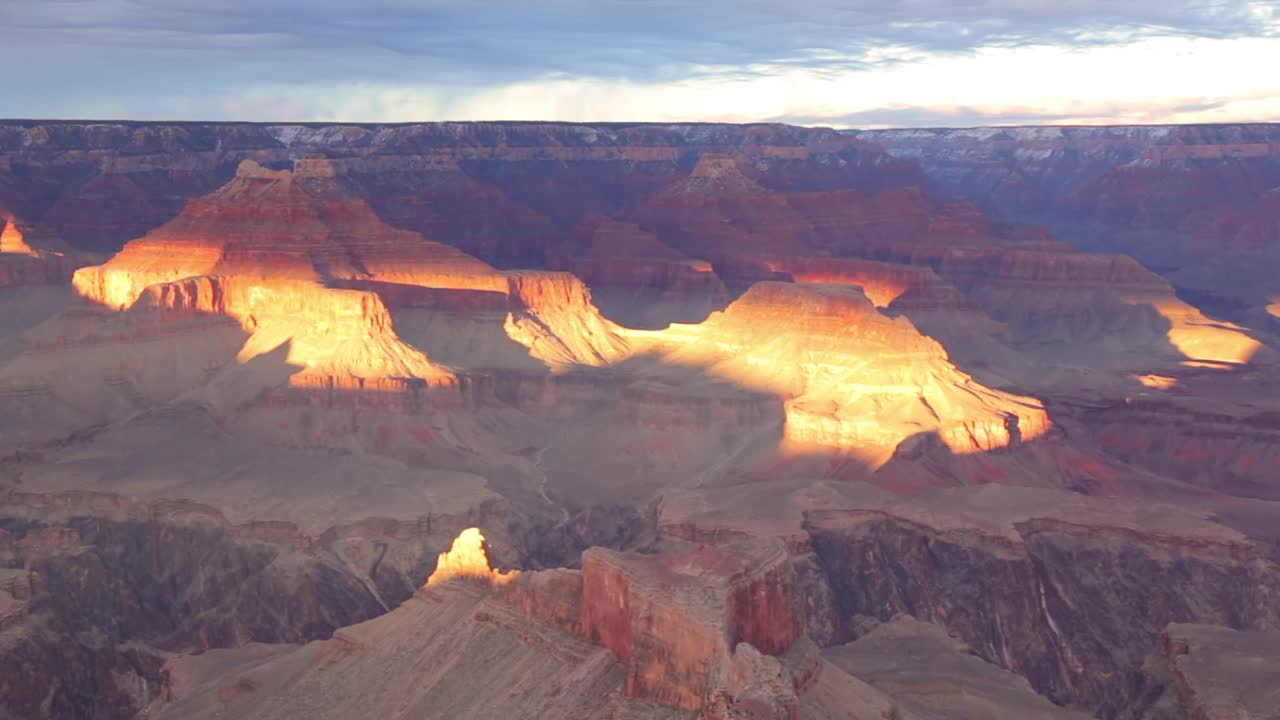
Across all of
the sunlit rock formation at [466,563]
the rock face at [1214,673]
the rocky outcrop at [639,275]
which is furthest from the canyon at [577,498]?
the rocky outcrop at [639,275]

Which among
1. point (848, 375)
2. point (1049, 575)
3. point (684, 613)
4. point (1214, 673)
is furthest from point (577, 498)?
point (684, 613)

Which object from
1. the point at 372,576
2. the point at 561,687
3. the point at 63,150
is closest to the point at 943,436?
the point at 372,576

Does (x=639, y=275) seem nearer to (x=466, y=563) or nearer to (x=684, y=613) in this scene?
(x=466, y=563)

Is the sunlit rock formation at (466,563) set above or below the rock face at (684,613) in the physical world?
below

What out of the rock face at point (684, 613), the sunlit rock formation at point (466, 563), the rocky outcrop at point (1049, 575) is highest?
the rock face at point (684, 613)

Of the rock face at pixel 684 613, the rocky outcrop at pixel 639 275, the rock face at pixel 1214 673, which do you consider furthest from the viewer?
the rocky outcrop at pixel 639 275

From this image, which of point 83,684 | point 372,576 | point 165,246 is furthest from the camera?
point 165,246

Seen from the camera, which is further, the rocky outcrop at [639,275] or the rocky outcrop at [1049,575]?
the rocky outcrop at [639,275]

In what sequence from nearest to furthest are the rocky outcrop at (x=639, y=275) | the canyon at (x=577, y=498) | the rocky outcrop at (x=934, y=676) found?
the canyon at (x=577, y=498)
the rocky outcrop at (x=934, y=676)
the rocky outcrop at (x=639, y=275)

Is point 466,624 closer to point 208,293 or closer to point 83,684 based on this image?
point 83,684

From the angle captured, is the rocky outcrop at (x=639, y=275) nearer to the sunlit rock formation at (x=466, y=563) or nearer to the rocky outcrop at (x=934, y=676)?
the rocky outcrop at (x=934, y=676)
